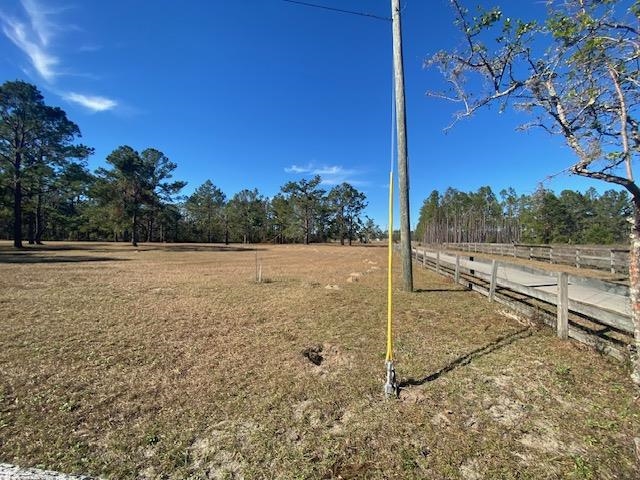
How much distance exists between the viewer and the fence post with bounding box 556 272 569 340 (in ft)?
16.2

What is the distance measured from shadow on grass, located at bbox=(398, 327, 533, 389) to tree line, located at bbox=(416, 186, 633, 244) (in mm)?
57654

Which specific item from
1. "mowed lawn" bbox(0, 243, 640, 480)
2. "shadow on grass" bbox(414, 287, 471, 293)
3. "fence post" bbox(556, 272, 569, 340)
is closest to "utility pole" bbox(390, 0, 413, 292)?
"shadow on grass" bbox(414, 287, 471, 293)

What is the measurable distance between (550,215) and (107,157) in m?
74.1

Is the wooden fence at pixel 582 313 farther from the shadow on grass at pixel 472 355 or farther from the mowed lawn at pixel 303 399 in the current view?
Answer: the shadow on grass at pixel 472 355

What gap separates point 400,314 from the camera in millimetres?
7070

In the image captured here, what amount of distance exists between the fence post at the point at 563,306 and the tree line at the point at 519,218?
5763 centimetres

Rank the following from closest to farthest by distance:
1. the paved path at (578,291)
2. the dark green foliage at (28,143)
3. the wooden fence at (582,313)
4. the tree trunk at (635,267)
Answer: the tree trunk at (635,267)
the wooden fence at (582,313)
the paved path at (578,291)
the dark green foliage at (28,143)

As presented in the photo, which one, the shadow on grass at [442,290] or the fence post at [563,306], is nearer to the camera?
the fence post at [563,306]

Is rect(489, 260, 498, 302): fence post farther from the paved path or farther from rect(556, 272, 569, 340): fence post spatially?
rect(556, 272, 569, 340): fence post

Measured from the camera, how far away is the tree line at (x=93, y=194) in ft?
83.1

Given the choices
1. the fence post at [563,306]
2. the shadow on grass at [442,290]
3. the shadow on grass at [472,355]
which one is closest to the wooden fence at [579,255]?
the shadow on grass at [442,290]

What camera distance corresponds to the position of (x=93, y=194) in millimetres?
33469

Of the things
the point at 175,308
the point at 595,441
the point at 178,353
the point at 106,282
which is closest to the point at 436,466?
the point at 595,441

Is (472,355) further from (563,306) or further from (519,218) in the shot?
(519,218)
